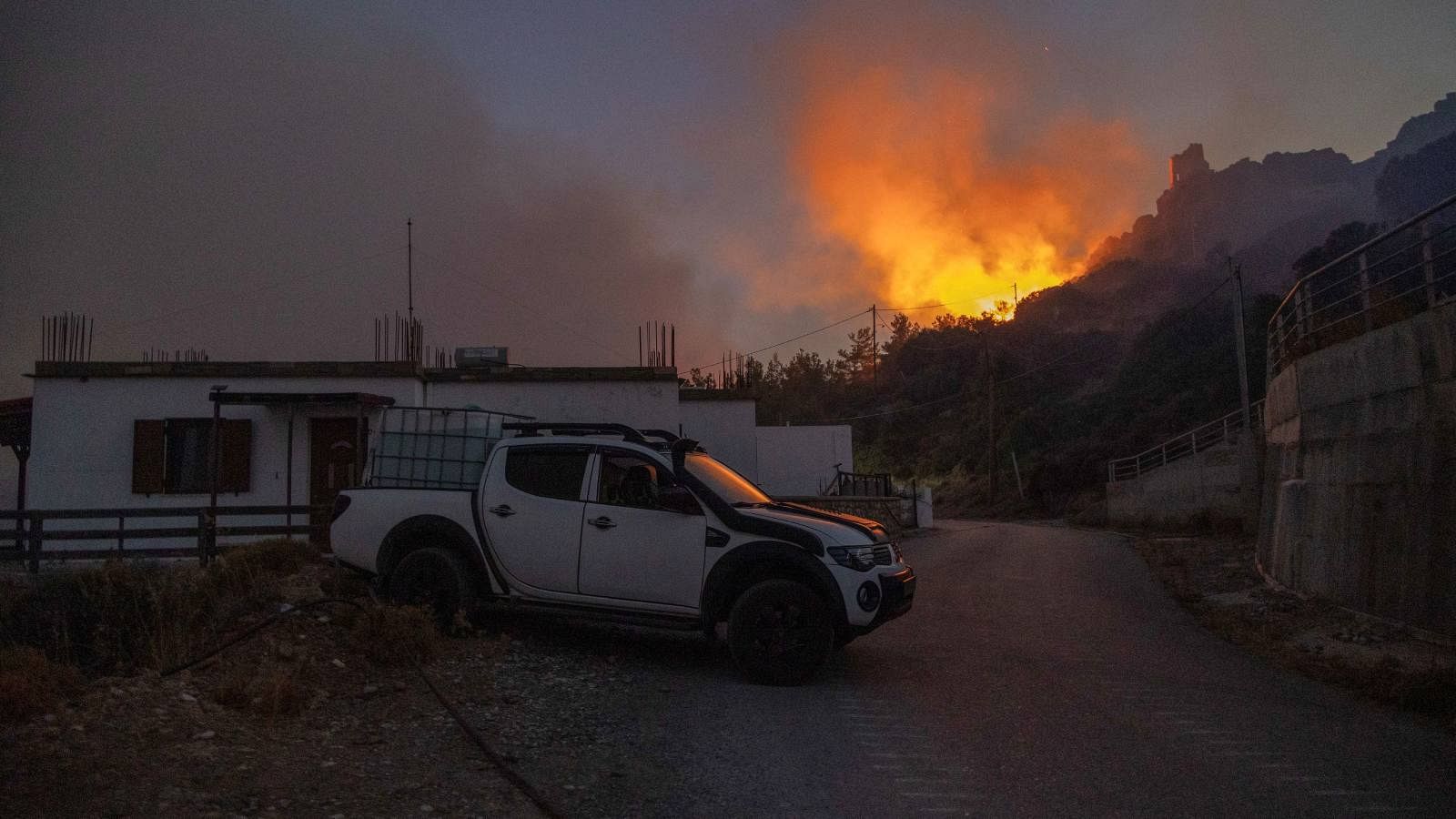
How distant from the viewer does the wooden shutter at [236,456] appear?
696 inches

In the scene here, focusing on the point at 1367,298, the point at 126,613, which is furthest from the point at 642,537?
the point at 1367,298

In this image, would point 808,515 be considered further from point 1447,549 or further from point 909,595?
point 1447,549

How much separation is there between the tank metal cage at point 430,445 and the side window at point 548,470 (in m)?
1.76

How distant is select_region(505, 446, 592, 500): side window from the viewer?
8797 millimetres

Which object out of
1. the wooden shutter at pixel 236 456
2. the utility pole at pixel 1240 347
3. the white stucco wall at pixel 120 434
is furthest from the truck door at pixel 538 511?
the utility pole at pixel 1240 347

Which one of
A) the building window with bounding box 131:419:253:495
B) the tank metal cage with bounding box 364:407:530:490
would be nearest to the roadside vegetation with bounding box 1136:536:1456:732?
the tank metal cage with bounding box 364:407:530:490

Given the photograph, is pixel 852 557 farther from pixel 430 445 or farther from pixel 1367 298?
pixel 1367 298

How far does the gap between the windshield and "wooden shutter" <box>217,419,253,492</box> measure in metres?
11.7

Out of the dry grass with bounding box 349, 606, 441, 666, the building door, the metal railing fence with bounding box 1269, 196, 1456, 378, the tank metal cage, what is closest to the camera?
the dry grass with bounding box 349, 606, 441, 666

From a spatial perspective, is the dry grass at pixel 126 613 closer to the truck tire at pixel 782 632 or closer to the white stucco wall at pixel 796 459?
the truck tire at pixel 782 632

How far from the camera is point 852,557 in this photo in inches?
316

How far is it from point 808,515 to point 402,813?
14.4ft

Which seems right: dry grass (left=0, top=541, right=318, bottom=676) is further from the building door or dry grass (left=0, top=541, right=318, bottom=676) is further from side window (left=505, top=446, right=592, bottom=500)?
the building door

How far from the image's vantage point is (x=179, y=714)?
596 cm
